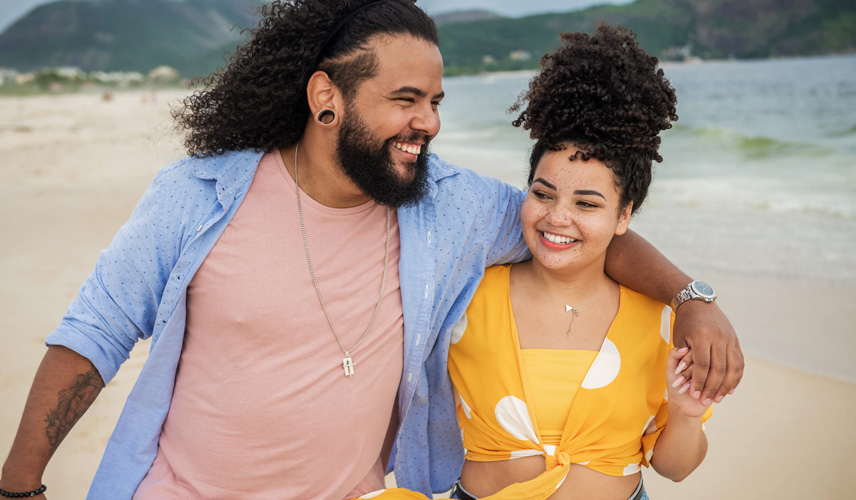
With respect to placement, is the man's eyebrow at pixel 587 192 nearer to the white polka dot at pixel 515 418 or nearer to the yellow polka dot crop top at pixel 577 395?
the yellow polka dot crop top at pixel 577 395

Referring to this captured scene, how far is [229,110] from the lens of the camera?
261 centimetres

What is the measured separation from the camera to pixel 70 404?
2.24 meters

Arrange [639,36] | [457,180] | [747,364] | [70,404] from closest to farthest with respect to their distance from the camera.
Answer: [70,404]
[457,180]
[747,364]
[639,36]

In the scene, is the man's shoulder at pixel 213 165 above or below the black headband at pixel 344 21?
below

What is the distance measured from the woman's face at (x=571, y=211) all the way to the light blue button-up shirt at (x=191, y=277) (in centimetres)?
29

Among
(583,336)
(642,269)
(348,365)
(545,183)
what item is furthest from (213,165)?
(642,269)

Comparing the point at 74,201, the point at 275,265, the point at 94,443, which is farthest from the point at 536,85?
the point at 74,201

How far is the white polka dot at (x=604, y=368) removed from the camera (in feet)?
7.49

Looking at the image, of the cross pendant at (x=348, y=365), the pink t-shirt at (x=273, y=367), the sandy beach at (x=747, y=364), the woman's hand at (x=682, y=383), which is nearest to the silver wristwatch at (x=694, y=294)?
the woman's hand at (x=682, y=383)

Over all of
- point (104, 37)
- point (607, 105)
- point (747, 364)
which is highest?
point (104, 37)

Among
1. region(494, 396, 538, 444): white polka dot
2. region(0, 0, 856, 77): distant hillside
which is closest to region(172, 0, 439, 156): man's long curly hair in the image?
region(494, 396, 538, 444): white polka dot

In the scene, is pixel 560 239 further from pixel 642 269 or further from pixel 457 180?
pixel 457 180

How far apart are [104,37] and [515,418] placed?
154662mm

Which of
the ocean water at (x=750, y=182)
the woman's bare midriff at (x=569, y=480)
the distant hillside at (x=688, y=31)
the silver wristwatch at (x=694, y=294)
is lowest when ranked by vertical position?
the woman's bare midriff at (x=569, y=480)
